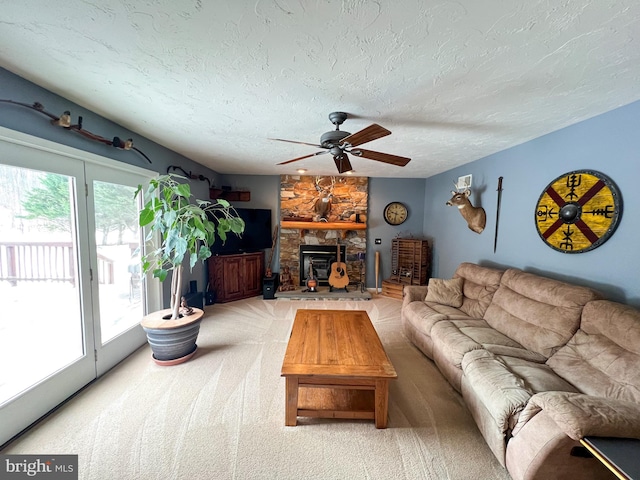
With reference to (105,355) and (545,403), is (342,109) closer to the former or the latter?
(545,403)

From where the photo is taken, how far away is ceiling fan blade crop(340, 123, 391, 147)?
1.62m

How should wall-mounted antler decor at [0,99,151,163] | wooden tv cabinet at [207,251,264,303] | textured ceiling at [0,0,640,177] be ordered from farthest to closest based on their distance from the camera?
wooden tv cabinet at [207,251,264,303] → wall-mounted antler decor at [0,99,151,163] → textured ceiling at [0,0,640,177]

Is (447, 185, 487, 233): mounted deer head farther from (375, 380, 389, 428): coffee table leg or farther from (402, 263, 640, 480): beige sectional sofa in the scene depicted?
(375, 380, 389, 428): coffee table leg

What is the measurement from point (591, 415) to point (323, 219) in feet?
13.2

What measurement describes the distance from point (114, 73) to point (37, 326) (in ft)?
6.30

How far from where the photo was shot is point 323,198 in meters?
4.66

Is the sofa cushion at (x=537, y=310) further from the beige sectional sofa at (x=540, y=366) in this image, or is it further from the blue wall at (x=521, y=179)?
the blue wall at (x=521, y=179)

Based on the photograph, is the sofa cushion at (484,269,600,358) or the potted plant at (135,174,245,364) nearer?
the sofa cushion at (484,269,600,358)

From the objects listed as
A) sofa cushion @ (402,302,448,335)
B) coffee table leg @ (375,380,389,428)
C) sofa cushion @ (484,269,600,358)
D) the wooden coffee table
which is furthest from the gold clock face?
coffee table leg @ (375,380,389,428)

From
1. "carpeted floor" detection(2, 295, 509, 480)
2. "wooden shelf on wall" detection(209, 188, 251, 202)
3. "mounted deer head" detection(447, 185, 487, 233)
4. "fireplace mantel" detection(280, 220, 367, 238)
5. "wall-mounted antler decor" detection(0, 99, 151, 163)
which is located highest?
"wall-mounted antler decor" detection(0, 99, 151, 163)

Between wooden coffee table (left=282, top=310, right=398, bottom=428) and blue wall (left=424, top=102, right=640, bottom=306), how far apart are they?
6.51 ft

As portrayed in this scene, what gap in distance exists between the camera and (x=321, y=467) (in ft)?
4.65

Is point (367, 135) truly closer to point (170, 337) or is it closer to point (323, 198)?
point (170, 337)

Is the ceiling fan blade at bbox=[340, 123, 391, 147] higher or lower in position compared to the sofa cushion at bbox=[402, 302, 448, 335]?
higher
